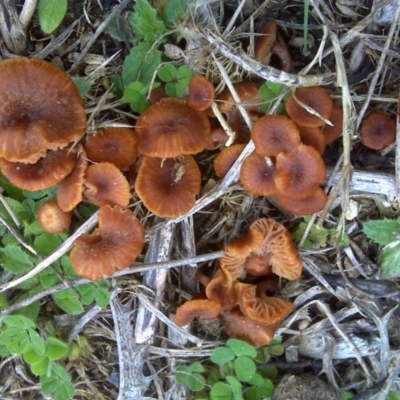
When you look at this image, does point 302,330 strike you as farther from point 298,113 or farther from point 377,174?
point 298,113

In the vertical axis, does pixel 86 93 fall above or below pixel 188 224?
above

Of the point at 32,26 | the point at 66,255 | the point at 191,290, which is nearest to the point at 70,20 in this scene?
the point at 32,26

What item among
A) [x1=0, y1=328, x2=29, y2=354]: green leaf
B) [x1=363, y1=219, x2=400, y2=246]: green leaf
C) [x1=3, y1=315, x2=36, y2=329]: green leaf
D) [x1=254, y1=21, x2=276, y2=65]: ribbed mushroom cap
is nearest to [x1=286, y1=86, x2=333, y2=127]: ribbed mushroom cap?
[x1=254, y1=21, x2=276, y2=65]: ribbed mushroom cap

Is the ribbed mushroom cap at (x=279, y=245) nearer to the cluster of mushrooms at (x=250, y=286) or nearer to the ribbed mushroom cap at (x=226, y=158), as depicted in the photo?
the cluster of mushrooms at (x=250, y=286)

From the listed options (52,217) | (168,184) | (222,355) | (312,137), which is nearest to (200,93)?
(168,184)

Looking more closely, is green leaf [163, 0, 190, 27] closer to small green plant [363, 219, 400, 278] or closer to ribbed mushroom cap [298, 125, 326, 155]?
ribbed mushroom cap [298, 125, 326, 155]

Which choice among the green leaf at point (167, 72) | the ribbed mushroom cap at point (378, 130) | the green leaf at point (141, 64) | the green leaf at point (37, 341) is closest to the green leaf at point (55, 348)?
the green leaf at point (37, 341)
